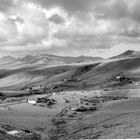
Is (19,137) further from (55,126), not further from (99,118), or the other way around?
(99,118)

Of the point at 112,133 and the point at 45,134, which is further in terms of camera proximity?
the point at 45,134

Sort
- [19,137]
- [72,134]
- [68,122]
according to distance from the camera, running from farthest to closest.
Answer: [68,122]
[72,134]
[19,137]

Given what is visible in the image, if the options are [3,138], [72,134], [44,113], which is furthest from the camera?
[44,113]

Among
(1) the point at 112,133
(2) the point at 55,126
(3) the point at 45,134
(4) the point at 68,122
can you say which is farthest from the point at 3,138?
(4) the point at 68,122

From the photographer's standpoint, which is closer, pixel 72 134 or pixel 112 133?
pixel 112 133

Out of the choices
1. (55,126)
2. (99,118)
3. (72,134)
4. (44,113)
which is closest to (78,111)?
(44,113)

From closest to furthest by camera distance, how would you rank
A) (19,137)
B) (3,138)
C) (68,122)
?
(3,138) → (19,137) → (68,122)

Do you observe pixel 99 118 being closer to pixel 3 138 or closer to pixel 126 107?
pixel 126 107

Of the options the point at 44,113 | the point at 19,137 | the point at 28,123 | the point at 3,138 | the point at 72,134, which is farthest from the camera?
the point at 44,113
